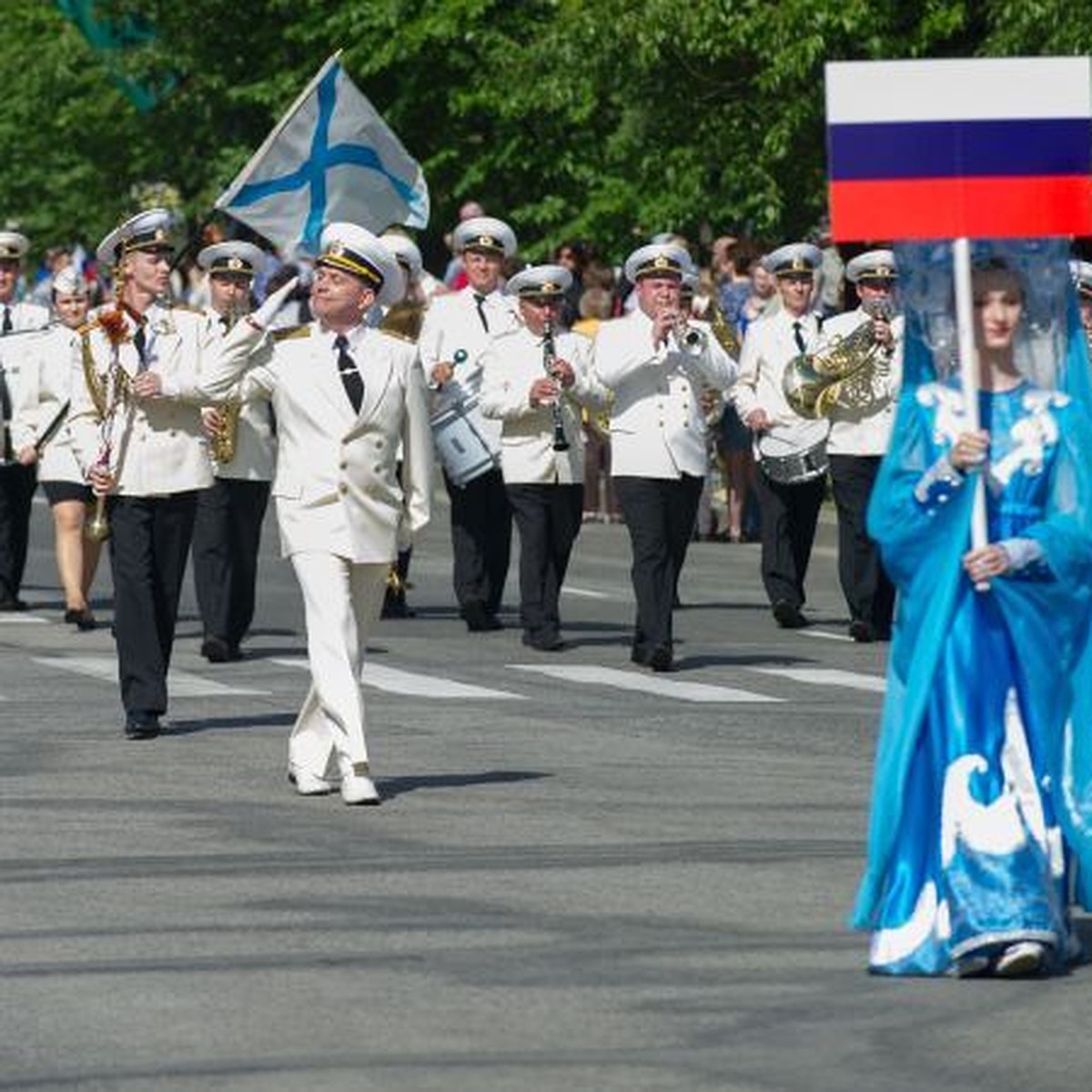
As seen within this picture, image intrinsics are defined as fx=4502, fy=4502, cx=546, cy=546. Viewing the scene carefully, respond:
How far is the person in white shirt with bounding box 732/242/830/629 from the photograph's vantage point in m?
23.5

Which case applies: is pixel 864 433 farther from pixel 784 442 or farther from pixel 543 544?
pixel 543 544

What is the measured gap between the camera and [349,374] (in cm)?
1478

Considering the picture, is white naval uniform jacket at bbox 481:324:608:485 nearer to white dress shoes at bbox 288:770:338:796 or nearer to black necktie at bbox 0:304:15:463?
black necktie at bbox 0:304:15:463

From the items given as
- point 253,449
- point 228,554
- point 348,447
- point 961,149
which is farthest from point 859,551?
point 961,149

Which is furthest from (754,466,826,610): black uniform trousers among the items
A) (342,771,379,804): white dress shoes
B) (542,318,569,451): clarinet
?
(342,771,379,804): white dress shoes

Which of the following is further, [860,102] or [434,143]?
[434,143]

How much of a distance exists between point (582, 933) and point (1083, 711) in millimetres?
1391

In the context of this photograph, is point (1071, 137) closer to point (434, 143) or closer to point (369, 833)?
point (369, 833)

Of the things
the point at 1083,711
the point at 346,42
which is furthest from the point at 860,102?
the point at 346,42

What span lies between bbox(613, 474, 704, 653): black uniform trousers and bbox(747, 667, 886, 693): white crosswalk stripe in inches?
19.4

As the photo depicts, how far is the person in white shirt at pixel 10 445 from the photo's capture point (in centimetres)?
2441

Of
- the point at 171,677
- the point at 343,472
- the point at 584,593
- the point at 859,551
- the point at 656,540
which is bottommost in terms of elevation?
the point at 171,677

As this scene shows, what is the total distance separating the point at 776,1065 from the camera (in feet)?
31.0

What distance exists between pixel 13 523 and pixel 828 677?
20.2ft
